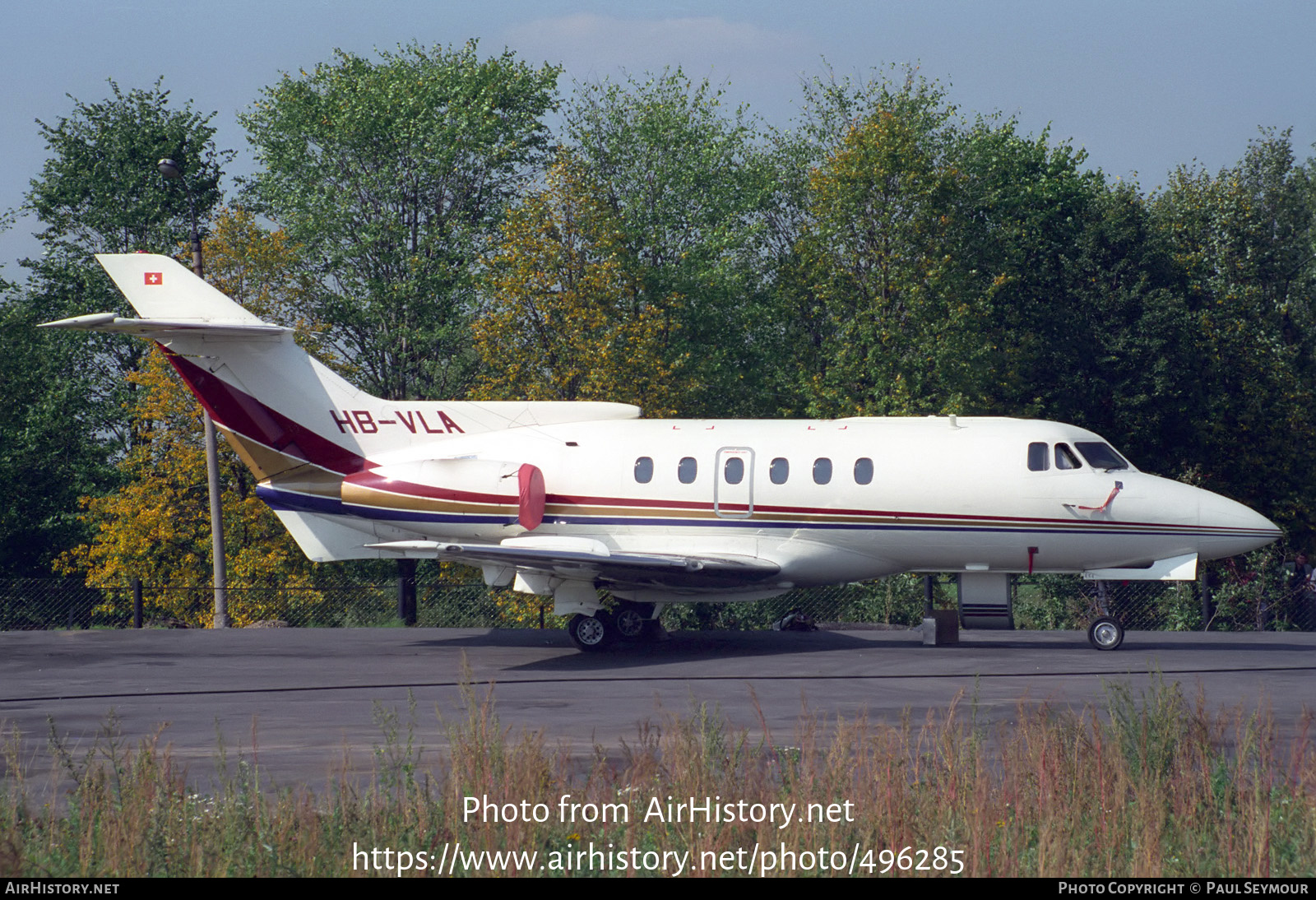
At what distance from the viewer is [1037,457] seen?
784 inches

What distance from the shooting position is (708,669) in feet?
58.3

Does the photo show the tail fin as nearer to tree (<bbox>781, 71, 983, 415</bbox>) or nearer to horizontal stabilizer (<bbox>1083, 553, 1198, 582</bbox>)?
horizontal stabilizer (<bbox>1083, 553, 1198, 582</bbox>)

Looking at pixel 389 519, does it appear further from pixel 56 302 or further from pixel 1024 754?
pixel 56 302

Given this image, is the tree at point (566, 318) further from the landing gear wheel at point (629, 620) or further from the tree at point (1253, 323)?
the tree at point (1253, 323)

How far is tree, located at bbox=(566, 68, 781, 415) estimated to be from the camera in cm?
4666

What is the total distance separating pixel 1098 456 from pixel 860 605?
991 centimetres

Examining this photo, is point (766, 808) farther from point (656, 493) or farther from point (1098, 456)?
point (1098, 456)

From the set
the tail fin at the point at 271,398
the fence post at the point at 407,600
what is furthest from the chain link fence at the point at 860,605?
the tail fin at the point at 271,398

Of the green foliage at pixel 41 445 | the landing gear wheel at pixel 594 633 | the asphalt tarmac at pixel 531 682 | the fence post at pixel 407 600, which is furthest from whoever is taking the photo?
the green foliage at pixel 41 445

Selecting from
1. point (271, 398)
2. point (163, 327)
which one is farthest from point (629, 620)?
point (163, 327)

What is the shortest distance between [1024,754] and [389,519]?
554 inches

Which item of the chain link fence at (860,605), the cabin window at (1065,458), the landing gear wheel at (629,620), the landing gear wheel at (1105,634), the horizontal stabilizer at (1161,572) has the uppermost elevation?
the cabin window at (1065,458)

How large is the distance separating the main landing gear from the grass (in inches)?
452

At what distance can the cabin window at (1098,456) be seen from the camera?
20.0m
